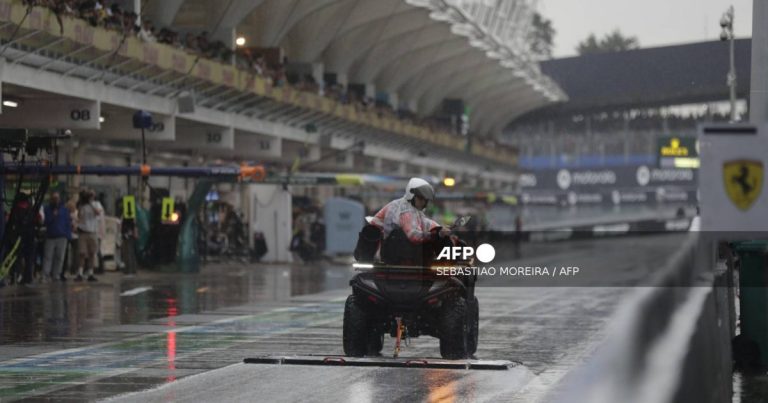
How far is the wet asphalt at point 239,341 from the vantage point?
12.3 metres

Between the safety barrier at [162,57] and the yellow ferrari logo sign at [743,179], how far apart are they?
2304 centimetres

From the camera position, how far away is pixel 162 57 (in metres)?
39.3

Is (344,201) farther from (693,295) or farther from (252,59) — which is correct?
(693,295)

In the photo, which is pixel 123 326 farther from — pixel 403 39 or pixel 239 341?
pixel 403 39

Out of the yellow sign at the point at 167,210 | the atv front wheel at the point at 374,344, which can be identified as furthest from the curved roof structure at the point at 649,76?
the atv front wheel at the point at 374,344

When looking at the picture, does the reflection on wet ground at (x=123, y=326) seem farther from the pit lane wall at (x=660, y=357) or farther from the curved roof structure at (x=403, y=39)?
the curved roof structure at (x=403, y=39)

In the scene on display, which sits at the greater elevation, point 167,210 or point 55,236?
point 167,210

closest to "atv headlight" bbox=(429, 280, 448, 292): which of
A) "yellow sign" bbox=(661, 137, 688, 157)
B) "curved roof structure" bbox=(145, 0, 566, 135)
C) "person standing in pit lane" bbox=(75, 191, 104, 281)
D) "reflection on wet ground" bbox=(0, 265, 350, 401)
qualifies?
"reflection on wet ground" bbox=(0, 265, 350, 401)

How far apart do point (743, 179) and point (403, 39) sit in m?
71.2

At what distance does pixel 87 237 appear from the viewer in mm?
31438

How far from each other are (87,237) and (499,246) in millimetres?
28131

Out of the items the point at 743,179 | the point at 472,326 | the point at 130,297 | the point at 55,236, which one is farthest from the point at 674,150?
the point at 743,179

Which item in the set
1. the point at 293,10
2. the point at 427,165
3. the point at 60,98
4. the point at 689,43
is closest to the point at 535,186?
the point at 427,165

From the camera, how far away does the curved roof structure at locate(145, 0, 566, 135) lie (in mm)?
56375
